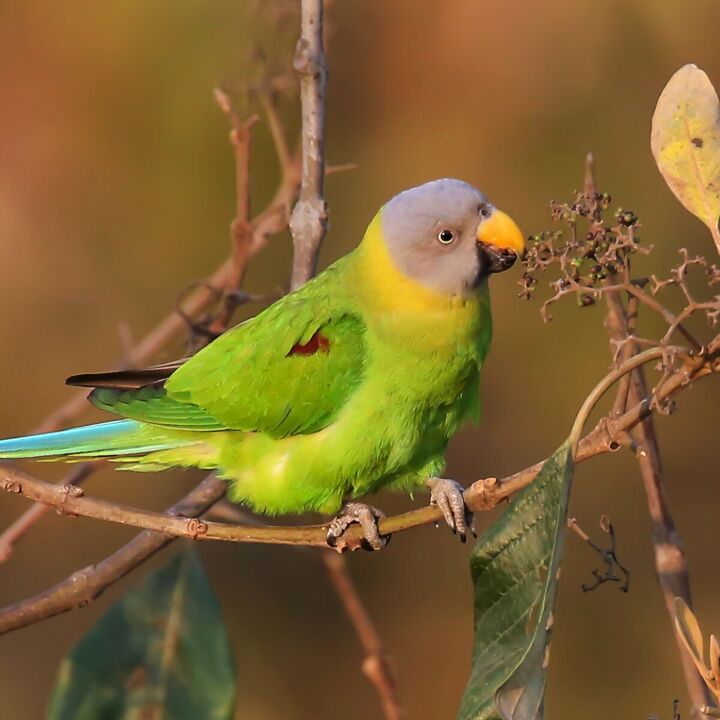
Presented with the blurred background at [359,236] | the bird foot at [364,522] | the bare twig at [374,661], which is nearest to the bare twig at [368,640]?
the bare twig at [374,661]

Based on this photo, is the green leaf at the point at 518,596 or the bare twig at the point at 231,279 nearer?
the green leaf at the point at 518,596

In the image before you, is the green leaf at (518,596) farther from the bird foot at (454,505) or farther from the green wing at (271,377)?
the green wing at (271,377)

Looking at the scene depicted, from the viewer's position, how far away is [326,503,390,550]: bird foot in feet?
8.22

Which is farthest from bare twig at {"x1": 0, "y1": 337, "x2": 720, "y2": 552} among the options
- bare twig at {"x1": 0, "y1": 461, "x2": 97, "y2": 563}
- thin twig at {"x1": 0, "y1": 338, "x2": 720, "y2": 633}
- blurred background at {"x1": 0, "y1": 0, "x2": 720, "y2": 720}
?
blurred background at {"x1": 0, "y1": 0, "x2": 720, "y2": 720}

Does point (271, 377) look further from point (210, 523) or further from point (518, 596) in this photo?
point (518, 596)

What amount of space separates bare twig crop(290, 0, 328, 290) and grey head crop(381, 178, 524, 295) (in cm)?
19

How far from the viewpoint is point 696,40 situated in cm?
432

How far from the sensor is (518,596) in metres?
1.72

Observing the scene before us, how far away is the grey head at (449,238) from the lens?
2688mm

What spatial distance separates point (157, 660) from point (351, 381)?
788 mm

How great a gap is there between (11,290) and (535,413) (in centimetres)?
202

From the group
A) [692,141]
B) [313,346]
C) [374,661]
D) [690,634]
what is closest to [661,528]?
[690,634]

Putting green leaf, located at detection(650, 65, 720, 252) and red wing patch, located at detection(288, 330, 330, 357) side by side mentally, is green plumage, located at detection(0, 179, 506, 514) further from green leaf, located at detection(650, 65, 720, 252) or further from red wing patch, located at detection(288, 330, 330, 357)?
green leaf, located at detection(650, 65, 720, 252)

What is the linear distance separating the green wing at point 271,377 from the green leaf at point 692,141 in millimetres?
1101
